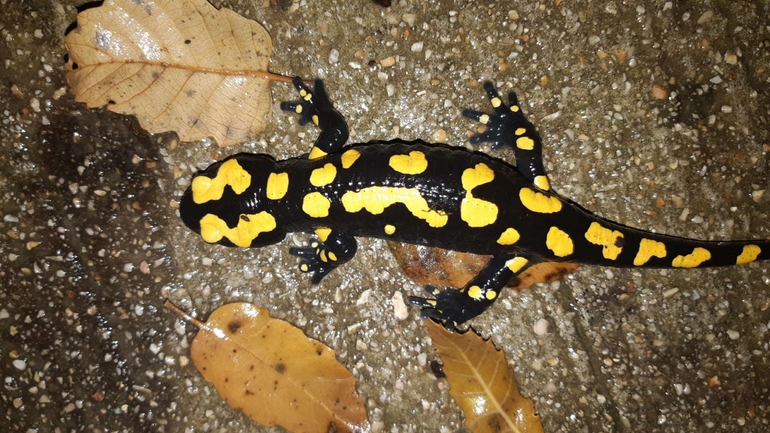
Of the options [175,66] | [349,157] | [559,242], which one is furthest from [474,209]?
[175,66]

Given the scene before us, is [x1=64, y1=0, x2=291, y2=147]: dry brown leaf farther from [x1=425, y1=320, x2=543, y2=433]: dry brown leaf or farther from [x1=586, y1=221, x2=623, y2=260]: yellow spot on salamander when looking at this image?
[x1=586, y1=221, x2=623, y2=260]: yellow spot on salamander

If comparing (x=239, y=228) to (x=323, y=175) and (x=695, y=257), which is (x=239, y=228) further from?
(x=695, y=257)

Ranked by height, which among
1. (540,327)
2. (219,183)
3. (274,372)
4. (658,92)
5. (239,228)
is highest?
(658,92)

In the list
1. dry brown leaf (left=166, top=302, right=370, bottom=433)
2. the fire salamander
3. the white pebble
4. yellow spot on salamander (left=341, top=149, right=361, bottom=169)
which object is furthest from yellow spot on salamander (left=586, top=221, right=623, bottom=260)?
dry brown leaf (left=166, top=302, right=370, bottom=433)

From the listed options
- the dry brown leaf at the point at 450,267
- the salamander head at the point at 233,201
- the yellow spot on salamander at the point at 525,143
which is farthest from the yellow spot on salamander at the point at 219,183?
the yellow spot on salamander at the point at 525,143

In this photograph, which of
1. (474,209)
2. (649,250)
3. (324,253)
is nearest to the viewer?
(474,209)

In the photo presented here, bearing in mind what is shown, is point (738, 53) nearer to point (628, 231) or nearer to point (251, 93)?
point (628, 231)

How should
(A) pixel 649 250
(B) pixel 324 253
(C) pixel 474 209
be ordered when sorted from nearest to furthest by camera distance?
1. (C) pixel 474 209
2. (A) pixel 649 250
3. (B) pixel 324 253

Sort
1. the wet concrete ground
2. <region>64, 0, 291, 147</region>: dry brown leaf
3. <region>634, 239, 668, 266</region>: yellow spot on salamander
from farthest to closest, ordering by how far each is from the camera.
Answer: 1. the wet concrete ground
2. <region>634, 239, 668, 266</region>: yellow spot on salamander
3. <region>64, 0, 291, 147</region>: dry brown leaf
